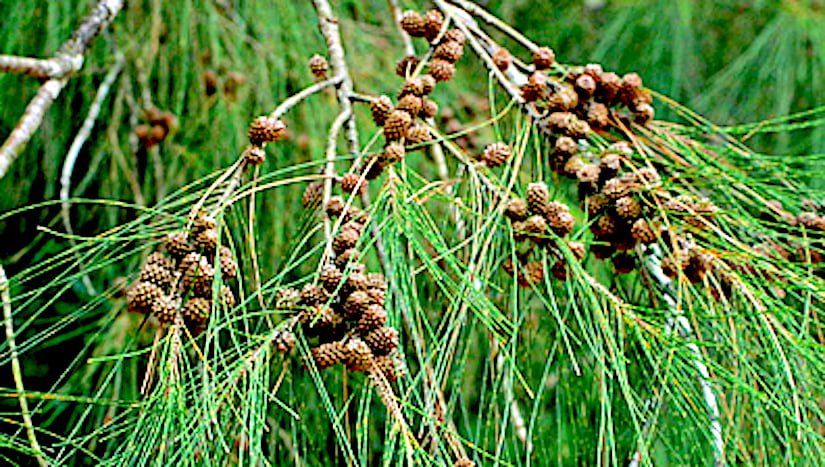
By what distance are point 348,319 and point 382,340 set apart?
0.03 meters

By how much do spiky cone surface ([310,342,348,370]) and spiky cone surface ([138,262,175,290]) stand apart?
0.11 m

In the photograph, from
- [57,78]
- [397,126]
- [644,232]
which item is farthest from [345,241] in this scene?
[57,78]

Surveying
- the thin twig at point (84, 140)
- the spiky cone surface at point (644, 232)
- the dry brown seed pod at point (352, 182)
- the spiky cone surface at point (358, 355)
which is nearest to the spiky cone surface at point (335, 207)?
the dry brown seed pod at point (352, 182)

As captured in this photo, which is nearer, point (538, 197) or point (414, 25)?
point (538, 197)

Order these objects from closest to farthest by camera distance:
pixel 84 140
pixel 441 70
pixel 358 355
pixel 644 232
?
1. pixel 358 355
2. pixel 644 232
3. pixel 441 70
4. pixel 84 140

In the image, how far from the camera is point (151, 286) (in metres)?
0.64

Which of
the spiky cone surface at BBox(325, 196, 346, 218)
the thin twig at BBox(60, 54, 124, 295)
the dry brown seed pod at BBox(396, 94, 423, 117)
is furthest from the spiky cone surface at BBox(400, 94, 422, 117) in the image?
the thin twig at BBox(60, 54, 124, 295)

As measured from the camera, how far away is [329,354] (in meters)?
0.64

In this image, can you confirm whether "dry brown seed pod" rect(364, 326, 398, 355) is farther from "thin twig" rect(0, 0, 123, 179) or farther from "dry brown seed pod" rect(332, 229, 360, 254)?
"thin twig" rect(0, 0, 123, 179)

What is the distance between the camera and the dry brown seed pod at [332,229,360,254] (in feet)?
2.22

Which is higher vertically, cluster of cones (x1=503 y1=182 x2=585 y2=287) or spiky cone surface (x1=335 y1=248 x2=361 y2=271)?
cluster of cones (x1=503 y1=182 x2=585 y2=287)

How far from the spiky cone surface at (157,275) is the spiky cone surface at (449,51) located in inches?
12.9

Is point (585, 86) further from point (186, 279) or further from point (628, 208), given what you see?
point (186, 279)

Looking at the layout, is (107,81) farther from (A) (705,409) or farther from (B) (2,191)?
(A) (705,409)
